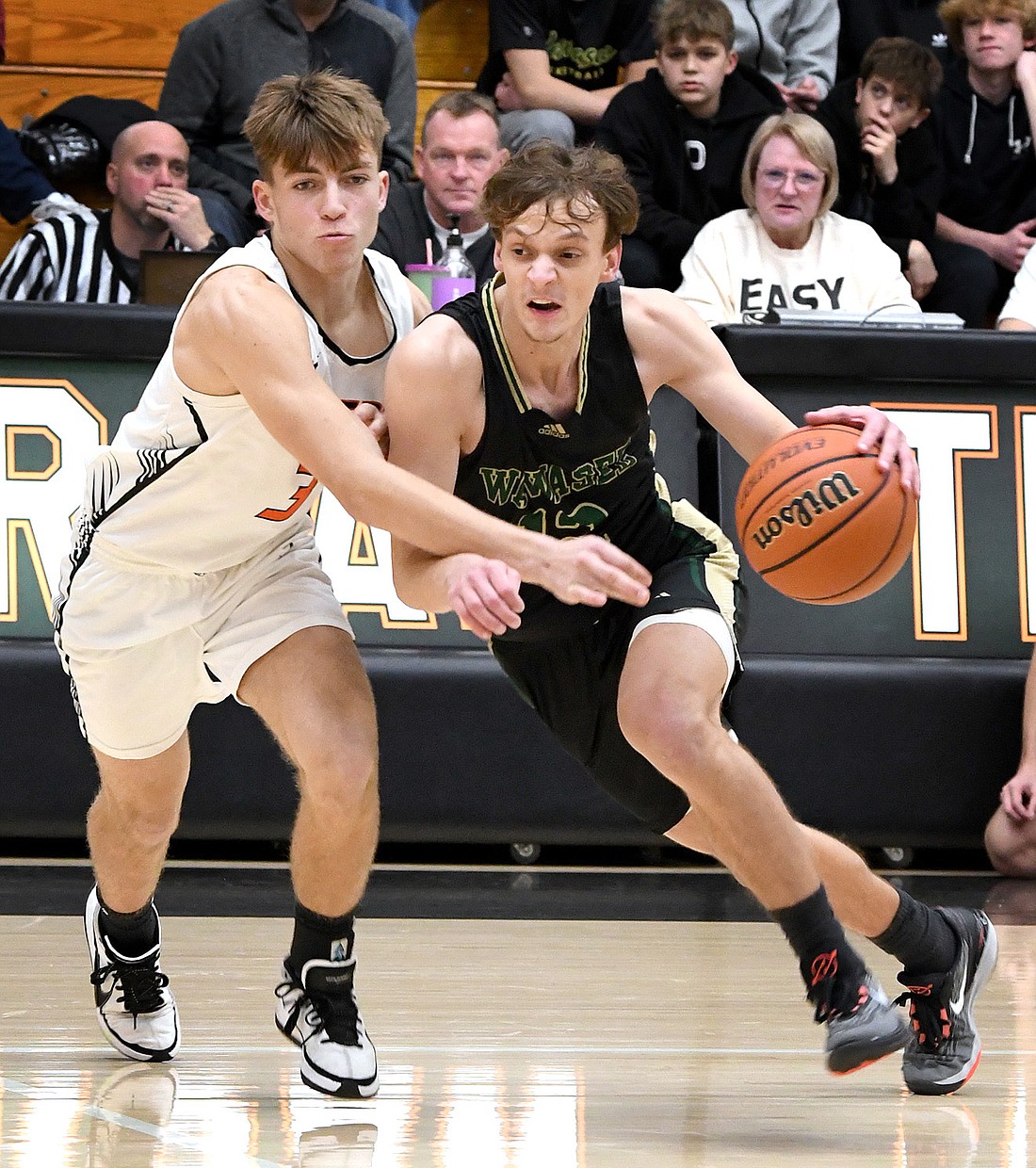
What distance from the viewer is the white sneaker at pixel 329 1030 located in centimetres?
318

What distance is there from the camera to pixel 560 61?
8.12 m

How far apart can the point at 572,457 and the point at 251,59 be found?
15.2 ft

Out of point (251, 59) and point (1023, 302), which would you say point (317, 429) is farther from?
point (251, 59)

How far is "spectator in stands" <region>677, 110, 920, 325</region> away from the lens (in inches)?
265

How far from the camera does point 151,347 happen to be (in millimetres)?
5801

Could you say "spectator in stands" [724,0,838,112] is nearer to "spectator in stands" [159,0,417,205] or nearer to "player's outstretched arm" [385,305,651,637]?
"spectator in stands" [159,0,417,205]

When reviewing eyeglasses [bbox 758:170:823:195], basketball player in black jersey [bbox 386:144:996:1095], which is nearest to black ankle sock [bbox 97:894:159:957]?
basketball player in black jersey [bbox 386:144:996:1095]

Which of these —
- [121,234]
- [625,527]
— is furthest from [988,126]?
[625,527]

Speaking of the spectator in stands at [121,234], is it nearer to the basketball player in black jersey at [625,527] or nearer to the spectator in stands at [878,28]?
the spectator in stands at [878,28]

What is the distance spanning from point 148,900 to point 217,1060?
1.35 ft

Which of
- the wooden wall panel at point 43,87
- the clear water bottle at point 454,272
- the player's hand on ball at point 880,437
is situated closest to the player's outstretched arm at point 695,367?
the player's hand on ball at point 880,437

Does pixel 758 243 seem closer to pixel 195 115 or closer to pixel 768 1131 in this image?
pixel 195 115

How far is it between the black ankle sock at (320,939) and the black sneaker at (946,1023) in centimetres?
104

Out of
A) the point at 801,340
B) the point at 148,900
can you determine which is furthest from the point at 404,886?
the point at 801,340
